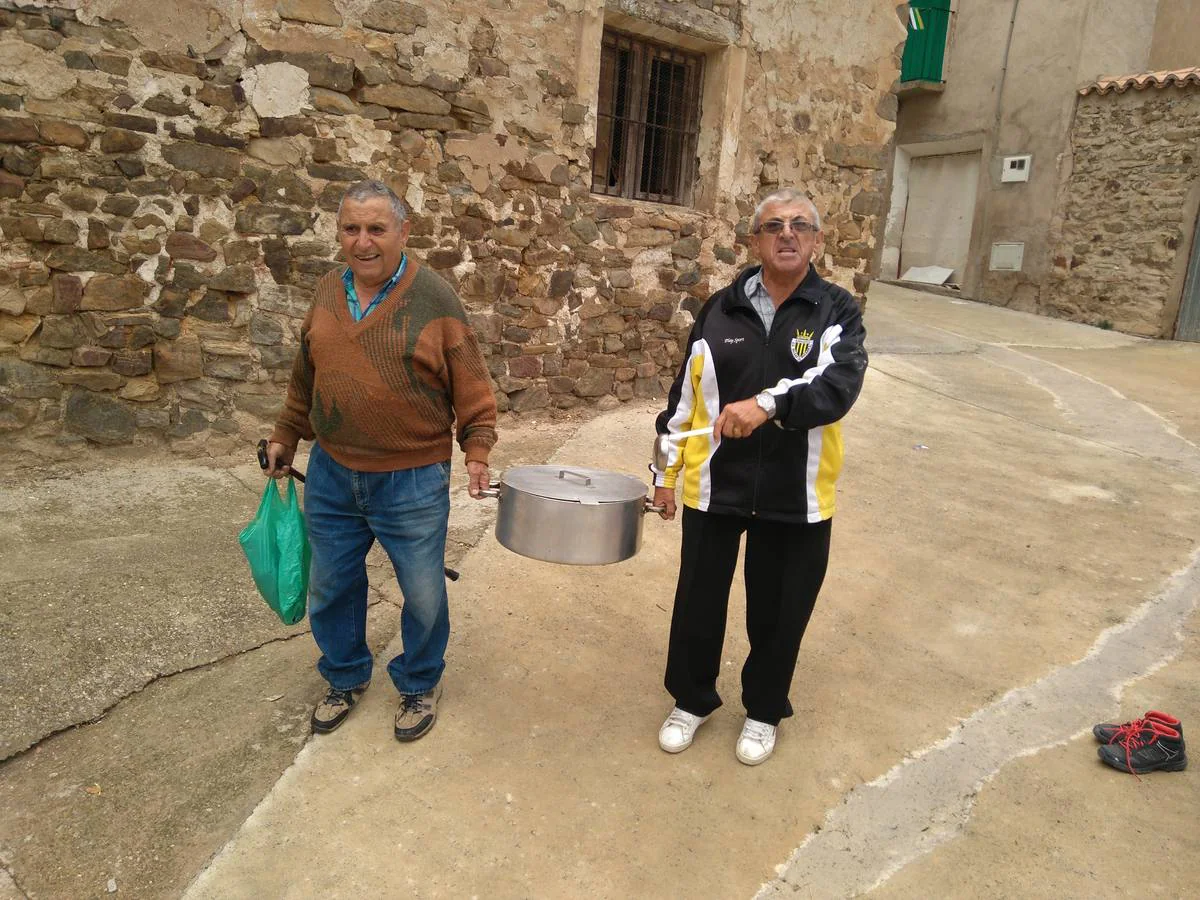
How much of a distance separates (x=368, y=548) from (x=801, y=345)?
1291mm

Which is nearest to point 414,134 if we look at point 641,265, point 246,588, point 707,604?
point 641,265

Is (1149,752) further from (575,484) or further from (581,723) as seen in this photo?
(575,484)

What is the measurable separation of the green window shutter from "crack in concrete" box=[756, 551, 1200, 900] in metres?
11.8

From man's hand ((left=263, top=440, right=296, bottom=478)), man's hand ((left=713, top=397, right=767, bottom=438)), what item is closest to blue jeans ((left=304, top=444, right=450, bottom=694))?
man's hand ((left=263, top=440, right=296, bottom=478))

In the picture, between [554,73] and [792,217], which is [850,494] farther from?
[554,73]

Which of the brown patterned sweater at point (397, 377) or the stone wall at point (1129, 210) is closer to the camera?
the brown patterned sweater at point (397, 377)

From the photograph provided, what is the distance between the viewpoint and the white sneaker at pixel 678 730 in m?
2.47

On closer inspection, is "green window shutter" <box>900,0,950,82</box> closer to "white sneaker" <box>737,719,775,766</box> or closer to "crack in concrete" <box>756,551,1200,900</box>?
"crack in concrete" <box>756,551,1200,900</box>

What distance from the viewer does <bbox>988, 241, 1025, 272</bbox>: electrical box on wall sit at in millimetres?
12141

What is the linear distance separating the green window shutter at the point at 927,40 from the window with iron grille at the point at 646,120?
8276 millimetres

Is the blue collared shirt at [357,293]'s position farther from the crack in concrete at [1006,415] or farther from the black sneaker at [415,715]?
the crack in concrete at [1006,415]

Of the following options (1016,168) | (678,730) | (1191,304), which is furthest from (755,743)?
(1016,168)

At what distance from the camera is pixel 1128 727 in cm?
254

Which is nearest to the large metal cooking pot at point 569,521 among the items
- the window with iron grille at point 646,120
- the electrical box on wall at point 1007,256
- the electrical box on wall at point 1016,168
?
the window with iron grille at point 646,120
